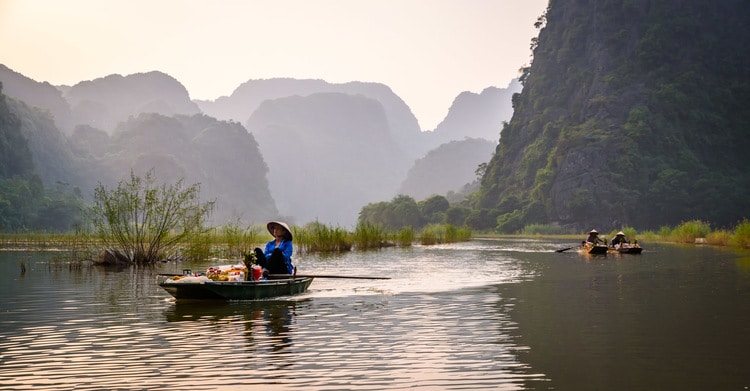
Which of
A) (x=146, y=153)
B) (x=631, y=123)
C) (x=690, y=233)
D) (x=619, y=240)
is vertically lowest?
(x=619, y=240)

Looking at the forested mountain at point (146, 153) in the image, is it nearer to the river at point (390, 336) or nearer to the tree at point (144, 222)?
the tree at point (144, 222)

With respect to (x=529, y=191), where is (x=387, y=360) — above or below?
below

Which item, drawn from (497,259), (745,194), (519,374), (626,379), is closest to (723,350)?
(626,379)

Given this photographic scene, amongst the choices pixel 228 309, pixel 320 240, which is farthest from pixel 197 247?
pixel 228 309

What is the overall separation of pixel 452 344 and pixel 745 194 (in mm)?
101143

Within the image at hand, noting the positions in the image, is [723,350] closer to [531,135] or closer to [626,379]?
[626,379]

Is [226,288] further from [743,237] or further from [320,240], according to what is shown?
[743,237]

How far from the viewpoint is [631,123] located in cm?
11281

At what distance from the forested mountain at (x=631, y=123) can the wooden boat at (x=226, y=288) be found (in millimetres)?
89906

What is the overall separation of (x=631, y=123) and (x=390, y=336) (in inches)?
4183

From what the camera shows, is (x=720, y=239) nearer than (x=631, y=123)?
Yes

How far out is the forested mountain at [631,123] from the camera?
105m

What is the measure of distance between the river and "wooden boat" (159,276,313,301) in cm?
31

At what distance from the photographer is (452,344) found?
13.6 m
